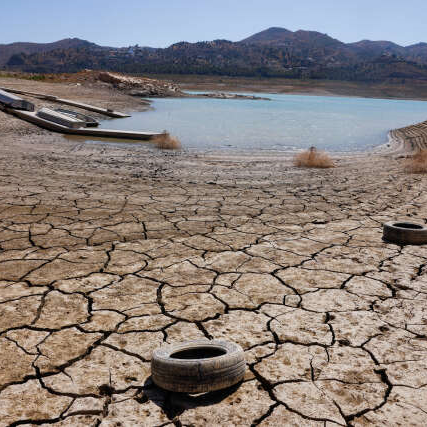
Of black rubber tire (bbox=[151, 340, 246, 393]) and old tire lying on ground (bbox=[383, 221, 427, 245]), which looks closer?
black rubber tire (bbox=[151, 340, 246, 393])

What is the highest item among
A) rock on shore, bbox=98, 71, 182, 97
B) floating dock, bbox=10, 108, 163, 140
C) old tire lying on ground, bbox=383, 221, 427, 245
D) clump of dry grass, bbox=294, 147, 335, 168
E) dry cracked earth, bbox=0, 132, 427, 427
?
rock on shore, bbox=98, 71, 182, 97

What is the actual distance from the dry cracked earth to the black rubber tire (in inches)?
3.3

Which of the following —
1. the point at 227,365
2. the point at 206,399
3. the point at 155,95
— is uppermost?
the point at 155,95

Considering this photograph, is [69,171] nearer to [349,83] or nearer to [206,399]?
[206,399]

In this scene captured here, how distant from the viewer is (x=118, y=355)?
7.74ft

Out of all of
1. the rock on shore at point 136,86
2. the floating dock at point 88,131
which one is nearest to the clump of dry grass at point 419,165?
the floating dock at point 88,131

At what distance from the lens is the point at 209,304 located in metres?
2.92

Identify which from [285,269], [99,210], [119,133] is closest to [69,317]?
[285,269]

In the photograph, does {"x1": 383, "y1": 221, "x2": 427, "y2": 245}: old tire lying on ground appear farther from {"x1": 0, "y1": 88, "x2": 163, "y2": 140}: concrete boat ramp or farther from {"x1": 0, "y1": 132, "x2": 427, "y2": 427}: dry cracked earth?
{"x1": 0, "y1": 88, "x2": 163, "y2": 140}: concrete boat ramp

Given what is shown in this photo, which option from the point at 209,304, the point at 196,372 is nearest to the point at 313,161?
the point at 209,304

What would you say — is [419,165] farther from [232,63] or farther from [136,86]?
[232,63]

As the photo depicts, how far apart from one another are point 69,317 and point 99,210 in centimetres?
240

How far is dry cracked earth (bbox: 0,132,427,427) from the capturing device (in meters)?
2.03

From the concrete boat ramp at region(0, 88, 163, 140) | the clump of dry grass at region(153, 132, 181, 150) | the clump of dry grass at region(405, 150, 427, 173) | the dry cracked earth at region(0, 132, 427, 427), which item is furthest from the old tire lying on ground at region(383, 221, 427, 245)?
the concrete boat ramp at region(0, 88, 163, 140)
